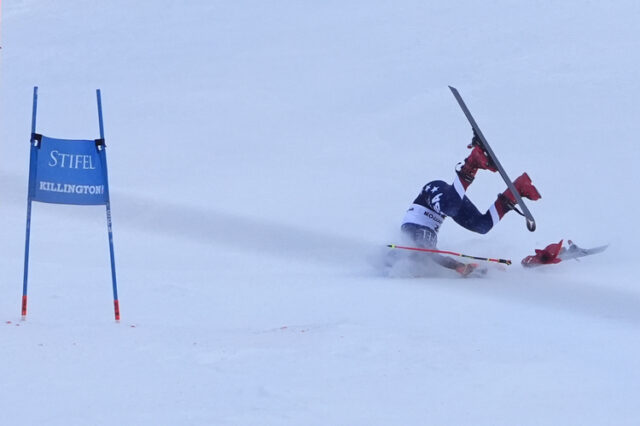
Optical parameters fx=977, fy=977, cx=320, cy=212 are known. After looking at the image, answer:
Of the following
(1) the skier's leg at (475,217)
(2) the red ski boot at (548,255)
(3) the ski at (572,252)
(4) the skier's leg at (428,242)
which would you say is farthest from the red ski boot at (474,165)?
(3) the ski at (572,252)

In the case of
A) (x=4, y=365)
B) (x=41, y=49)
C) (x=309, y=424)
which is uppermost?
(x=41, y=49)

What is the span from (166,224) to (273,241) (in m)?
1.48

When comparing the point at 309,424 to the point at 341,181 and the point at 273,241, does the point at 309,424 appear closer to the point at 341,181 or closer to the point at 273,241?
the point at 273,241

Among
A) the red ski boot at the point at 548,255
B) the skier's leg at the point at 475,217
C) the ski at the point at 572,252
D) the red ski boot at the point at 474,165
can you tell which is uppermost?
the red ski boot at the point at 474,165

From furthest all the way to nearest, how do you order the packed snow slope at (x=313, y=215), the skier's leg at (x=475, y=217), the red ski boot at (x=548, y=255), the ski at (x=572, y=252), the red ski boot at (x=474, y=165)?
the ski at (x=572, y=252) < the skier's leg at (x=475, y=217) < the red ski boot at (x=474, y=165) < the red ski boot at (x=548, y=255) < the packed snow slope at (x=313, y=215)

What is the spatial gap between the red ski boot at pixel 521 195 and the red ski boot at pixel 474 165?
0.85 ft

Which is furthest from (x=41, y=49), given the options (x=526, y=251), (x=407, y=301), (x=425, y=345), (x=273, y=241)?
(x=425, y=345)

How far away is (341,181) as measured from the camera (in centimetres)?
1333

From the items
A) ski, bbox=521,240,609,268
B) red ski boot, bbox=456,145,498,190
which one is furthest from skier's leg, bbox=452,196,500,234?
ski, bbox=521,240,609,268

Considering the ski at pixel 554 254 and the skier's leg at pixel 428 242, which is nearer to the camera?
the ski at pixel 554 254

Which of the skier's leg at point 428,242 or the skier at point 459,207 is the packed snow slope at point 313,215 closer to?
the skier's leg at point 428,242

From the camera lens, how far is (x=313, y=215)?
12117 mm

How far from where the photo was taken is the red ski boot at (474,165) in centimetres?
888

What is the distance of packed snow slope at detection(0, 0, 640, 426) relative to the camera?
205 inches
